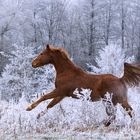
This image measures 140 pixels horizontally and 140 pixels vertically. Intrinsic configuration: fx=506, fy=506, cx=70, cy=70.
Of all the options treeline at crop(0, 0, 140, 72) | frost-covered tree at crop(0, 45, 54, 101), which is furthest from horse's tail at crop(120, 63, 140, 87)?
treeline at crop(0, 0, 140, 72)

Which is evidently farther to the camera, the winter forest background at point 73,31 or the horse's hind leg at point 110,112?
the winter forest background at point 73,31

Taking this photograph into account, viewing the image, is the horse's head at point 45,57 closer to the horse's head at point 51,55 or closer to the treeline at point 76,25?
the horse's head at point 51,55

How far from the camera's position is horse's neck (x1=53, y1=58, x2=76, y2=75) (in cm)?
909

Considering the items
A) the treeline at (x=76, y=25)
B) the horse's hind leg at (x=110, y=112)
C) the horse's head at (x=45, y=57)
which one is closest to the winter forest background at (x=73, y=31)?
the treeline at (x=76, y=25)

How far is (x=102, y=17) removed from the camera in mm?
61594

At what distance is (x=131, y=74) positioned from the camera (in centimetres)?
882

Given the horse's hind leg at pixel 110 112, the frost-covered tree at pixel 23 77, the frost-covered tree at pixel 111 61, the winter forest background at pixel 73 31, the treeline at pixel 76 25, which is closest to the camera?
the horse's hind leg at pixel 110 112

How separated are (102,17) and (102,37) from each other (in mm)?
2619

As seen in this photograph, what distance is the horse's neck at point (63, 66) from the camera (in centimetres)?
909

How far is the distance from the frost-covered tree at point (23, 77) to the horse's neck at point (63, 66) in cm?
3127

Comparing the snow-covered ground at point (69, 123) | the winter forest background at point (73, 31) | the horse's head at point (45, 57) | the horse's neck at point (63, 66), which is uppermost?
the winter forest background at point (73, 31)

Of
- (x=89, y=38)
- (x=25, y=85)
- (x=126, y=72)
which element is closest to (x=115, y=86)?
(x=126, y=72)

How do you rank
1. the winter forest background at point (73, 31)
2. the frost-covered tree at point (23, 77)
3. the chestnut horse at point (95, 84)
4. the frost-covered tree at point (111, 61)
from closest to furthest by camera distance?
the chestnut horse at point (95, 84) → the frost-covered tree at point (23, 77) → the frost-covered tree at point (111, 61) → the winter forest background at point (73, 31)

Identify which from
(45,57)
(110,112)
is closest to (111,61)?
(45,57)
